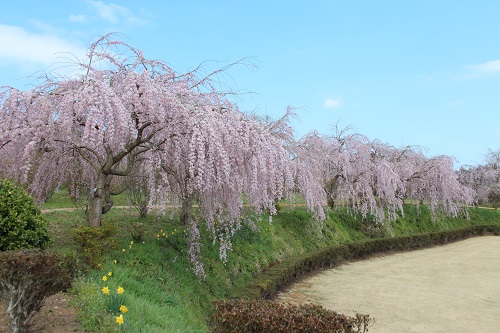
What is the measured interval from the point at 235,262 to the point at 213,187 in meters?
3.94

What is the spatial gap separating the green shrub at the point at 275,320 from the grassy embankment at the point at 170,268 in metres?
1.03

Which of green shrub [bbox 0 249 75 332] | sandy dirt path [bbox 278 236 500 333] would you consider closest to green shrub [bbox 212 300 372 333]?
green shrub [bbox 0 249 75 332]

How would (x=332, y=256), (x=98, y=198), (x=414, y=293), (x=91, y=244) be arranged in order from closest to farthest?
1. (x=91, y=244)
2. (x=98, y=198)
3. (x=414, y=293)
4. (x=332, y=256)

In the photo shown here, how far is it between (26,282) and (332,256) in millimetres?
14078

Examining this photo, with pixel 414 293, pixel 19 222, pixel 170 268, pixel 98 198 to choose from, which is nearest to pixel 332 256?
pixel 414 293

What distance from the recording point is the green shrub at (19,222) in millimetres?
7422

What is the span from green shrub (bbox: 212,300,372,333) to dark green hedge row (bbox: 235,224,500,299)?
4.10m

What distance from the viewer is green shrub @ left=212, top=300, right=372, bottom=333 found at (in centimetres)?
528

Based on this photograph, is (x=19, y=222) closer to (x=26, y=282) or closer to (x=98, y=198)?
(x=98, y=198)

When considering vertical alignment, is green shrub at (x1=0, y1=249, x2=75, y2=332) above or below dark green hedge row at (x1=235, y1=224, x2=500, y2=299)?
above

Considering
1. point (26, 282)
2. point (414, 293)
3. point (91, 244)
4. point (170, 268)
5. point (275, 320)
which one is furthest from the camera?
point (414, 293)

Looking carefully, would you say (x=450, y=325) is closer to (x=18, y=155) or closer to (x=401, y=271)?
(x=401, y=271)

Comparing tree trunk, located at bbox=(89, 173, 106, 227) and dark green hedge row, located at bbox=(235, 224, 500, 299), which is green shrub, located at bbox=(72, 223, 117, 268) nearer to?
tree trunk, located at bbox=(89, 173, 106, 227)

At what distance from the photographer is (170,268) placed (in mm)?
9758
